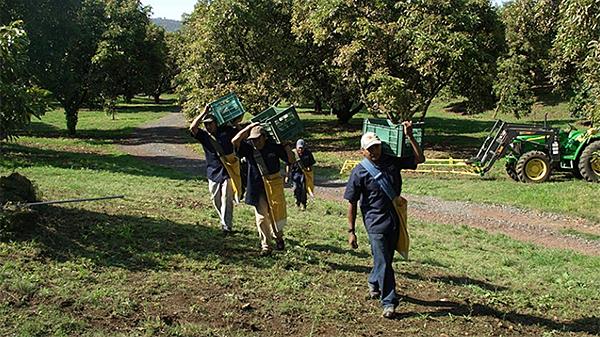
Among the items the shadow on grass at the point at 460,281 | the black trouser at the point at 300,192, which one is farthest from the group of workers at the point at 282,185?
the black trouser at the point at 300,192

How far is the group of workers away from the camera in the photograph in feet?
18.7

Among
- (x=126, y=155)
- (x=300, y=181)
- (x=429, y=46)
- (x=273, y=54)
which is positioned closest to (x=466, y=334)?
(x=300, y=181)

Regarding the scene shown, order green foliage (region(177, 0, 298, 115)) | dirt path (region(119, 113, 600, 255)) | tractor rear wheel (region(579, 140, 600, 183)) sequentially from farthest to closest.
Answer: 1. green foliage (region(177, 0, 298, 115))
2. tractor rear wheel (region(579, 140, 600, 183))
3. dirt path (region(119, 113, 600, 255))

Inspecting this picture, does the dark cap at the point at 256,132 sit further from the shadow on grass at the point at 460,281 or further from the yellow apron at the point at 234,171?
the shadow on grass at the point at 460,281

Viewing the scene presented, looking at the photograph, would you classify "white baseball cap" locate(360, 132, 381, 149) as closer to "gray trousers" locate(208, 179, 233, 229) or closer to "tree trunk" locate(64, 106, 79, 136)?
"gray trousers" locate(208, 179, 233, 229)

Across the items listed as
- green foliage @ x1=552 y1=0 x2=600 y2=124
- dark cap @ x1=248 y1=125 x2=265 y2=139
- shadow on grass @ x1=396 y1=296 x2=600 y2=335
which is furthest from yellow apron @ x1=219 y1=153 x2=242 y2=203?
green foliage @ x1=552 y1=0 x2=600 y2=124

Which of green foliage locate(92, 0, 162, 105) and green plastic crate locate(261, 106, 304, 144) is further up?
green foliage locate(92, 0, 162, 105)

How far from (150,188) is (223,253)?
6.55 metres

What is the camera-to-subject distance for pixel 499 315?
5.98 metres

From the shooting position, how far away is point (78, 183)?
1312cm

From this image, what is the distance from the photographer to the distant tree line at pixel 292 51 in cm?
1994

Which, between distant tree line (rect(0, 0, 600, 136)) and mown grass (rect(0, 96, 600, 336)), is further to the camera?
distant tree line (rect(0, 0, 600, 136))

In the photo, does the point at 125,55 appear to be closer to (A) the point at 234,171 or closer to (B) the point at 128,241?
(A) the point at 234,171

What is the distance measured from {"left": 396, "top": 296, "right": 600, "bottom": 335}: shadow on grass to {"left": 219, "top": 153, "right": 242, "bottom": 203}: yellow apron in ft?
10.2
